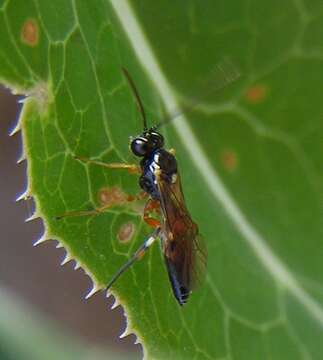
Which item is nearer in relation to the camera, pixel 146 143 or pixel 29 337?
pixel 146 143

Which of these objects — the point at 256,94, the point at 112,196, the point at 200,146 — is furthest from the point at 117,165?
the point at 256,94

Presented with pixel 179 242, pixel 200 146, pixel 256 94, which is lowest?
pixel 179 242

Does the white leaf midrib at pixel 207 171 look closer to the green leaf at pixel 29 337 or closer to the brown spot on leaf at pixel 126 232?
the brown spot on leaf at pixel 126 232

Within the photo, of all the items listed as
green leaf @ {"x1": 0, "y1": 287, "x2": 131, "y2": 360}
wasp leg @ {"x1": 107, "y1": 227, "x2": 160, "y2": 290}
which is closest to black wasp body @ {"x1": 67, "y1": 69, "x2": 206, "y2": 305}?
wasp leg @ {"x1": 107, "y1": 227, "x2": 160, "y2": 290}

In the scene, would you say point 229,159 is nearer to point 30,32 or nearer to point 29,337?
point 30,32

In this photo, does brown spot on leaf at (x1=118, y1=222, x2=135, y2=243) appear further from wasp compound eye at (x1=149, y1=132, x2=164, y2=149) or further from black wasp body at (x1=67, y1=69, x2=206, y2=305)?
wasp compound eye at (x1=149, y1=132, x2=164, y2=149)

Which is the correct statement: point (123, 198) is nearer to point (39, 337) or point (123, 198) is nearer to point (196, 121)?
point (196, 121)

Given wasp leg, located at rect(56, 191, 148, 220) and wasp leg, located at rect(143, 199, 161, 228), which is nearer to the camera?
wasp leg, located at rect(56, 191, 148, 220)
